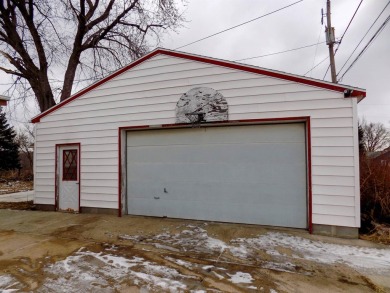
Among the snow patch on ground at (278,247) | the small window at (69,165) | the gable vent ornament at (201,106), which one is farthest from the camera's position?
the small window at (69,165)

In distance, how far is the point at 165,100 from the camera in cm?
607

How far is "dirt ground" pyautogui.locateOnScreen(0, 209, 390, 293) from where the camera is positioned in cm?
304

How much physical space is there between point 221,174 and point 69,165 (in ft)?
14.7

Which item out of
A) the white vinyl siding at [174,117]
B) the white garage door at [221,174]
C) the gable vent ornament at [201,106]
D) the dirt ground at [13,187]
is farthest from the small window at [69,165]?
the dirt ground at [13,187]

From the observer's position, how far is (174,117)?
5965 mm

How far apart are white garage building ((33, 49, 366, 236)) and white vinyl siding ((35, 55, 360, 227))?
2cm

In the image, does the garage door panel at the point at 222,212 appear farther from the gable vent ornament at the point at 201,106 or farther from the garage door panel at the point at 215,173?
the gable vent ornament at the point at 201,106

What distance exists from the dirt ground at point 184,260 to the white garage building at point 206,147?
22.1 inches

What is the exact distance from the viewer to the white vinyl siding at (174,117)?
15.6ft

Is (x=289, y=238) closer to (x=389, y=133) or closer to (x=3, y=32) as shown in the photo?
(x=3, y=32)

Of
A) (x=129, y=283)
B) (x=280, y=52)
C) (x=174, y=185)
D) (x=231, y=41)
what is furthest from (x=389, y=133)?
(x=129, y=283)

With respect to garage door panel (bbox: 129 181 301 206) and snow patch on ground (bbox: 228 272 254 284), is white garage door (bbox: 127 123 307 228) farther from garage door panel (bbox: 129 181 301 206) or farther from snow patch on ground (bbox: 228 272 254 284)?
snow patch on ground (bbox: 228 272 254 284)

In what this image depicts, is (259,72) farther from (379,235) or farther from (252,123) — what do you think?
(379,235)

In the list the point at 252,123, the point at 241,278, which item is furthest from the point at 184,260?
the point at 252,123
